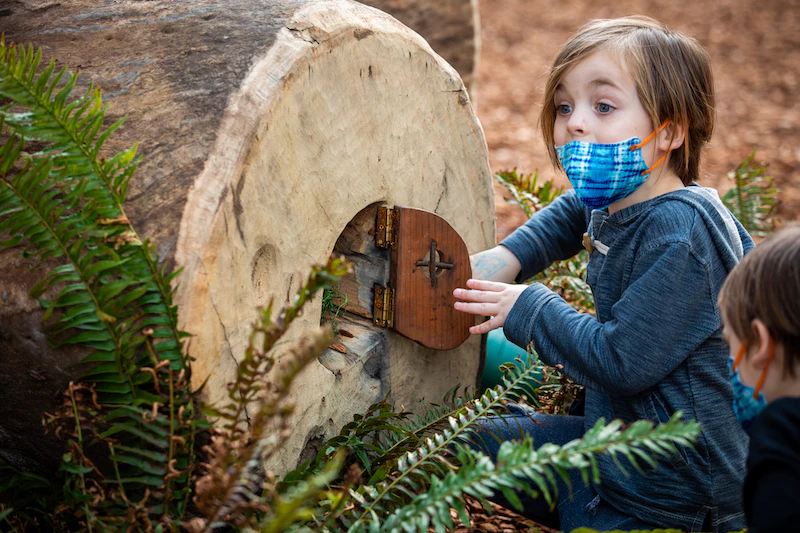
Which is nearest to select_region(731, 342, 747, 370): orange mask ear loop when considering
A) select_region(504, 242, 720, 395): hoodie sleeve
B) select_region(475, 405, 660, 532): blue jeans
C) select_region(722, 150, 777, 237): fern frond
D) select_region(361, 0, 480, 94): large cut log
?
select_region(504, 242, 720, 395): hoodie sleeve

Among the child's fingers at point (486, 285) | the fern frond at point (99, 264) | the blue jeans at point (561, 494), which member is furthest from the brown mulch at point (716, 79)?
the fern frond at point (99, 264)

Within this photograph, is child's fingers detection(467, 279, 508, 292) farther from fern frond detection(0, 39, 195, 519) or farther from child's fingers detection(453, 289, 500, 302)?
fern frond detection(0, 39, 195, 519)

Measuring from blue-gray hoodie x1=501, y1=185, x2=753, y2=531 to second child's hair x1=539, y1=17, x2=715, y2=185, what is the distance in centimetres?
18

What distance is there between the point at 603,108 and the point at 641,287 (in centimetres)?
50

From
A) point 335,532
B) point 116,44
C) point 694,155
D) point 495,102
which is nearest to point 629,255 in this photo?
point 694,155

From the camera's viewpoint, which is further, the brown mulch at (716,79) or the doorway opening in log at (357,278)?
the brown mulch at (716,79)

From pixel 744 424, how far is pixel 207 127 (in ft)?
4.11

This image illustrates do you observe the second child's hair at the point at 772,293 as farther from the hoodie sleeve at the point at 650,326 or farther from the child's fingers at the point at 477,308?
the child's fingers at the point at 477,308

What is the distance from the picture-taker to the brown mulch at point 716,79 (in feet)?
18.3

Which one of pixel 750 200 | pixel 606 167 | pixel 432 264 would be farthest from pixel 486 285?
pixel 750 200

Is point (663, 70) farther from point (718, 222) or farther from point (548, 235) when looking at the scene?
point (548, 235)

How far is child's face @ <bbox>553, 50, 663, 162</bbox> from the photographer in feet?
6.20

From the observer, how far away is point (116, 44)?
1.74 metres

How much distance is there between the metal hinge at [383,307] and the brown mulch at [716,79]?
695mm
